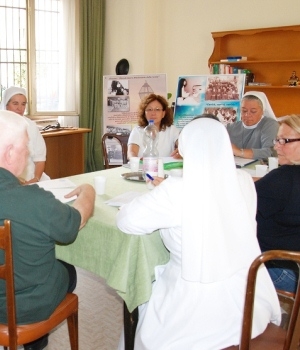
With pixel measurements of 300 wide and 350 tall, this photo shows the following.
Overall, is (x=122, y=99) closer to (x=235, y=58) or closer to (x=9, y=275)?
(x=235, y=58)

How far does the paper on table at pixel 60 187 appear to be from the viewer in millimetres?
1966

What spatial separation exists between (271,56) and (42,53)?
287 cm

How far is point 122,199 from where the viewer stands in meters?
1.98

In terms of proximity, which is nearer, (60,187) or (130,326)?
(130,326)

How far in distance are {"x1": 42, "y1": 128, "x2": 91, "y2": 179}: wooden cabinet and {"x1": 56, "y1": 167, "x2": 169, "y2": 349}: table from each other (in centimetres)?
328

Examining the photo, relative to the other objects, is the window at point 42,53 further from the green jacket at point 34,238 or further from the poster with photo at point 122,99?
the green jacket at point 34,238

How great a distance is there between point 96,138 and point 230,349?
506cm

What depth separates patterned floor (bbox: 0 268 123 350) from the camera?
2221 millimetres

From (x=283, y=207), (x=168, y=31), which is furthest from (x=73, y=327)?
(x=168, y=31)

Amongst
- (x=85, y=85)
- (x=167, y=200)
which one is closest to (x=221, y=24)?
(x=85, y=85)

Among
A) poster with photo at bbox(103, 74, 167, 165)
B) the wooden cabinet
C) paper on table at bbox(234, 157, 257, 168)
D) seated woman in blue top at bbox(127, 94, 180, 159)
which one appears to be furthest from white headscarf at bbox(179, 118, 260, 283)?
poster with photo at bbox(103, 74, 167, 165)

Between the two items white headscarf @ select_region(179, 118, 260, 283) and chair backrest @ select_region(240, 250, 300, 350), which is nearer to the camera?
chair backrest @ select_region(240, 250, 300, 350)

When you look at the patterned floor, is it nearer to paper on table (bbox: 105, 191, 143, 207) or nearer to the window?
paper on table (bbox: 105, 191, 143, 207)

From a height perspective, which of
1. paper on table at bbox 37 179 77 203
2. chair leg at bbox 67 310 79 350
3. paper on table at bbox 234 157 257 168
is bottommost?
chair leg at bbox 67 310 79 350
